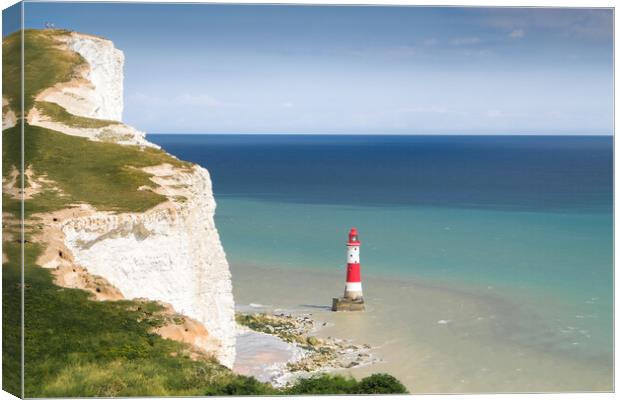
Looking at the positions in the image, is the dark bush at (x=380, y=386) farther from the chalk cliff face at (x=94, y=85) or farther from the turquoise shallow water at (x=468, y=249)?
the chalk cliff face at (x=94, y=85)

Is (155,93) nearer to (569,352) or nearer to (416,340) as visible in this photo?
(416,340)

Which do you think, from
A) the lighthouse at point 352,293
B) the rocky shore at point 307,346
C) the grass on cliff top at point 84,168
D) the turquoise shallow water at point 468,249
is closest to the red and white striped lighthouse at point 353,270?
the lighthouse at point 352,293

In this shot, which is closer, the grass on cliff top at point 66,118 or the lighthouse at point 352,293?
the grass on cliff top at point 66,118

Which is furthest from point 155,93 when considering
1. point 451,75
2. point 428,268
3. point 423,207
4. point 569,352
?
point 423,207

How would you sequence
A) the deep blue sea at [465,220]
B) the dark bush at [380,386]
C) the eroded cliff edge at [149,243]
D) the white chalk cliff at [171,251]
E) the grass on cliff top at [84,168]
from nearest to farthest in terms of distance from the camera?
the dark bush at [380,386], the eroded cliff edge at [149,243], the grass on cliff top at [84,168], the white chalk cliff at [171,251], the deep blue sea at [465,220]

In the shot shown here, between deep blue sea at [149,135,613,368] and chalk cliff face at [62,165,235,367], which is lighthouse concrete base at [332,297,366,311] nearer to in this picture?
deep blue sea at [149,135,613,368]
